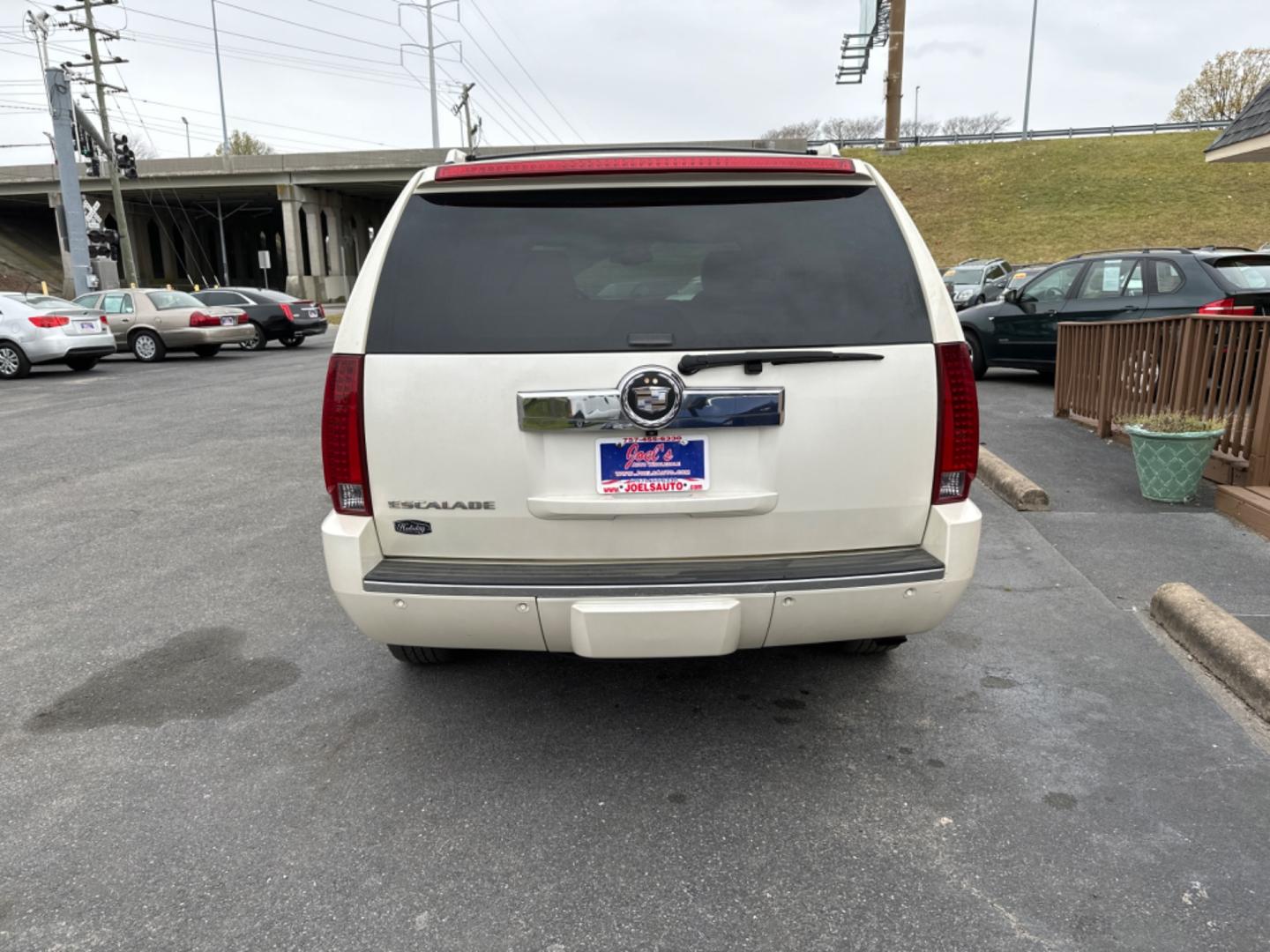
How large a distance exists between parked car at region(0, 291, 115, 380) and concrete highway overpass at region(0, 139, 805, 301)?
2867 centimetres

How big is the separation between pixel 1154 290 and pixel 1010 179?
4965 centimetres

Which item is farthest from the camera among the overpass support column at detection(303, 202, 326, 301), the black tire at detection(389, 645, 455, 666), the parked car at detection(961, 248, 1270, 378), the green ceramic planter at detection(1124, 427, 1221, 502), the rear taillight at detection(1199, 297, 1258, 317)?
the overpass support column at detection(303, 202, 326, 301)

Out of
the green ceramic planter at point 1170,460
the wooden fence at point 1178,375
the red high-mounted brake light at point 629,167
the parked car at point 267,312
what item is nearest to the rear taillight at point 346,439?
the red high-mounted brake light at point 629,167

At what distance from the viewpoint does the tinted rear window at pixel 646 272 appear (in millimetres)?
2709

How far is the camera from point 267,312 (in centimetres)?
2131

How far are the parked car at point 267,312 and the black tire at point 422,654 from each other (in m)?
19.2

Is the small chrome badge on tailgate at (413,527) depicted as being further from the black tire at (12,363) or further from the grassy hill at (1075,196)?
the grassy hill at (1075,196)

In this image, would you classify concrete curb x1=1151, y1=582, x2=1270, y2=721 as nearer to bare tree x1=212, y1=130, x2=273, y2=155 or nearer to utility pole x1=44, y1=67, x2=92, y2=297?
utility pole x1=44, y1=67, x2=92, y2=297

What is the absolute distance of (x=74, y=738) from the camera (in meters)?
3.27

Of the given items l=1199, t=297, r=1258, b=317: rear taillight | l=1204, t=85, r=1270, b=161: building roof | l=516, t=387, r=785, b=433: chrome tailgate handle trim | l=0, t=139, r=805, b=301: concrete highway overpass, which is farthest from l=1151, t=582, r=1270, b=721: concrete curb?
l=0, t=139, r=805, b=301: concrete highway overpass

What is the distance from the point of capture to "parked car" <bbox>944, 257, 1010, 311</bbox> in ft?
71.1

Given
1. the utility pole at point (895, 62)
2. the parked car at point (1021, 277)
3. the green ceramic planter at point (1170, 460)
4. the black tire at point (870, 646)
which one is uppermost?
the utility pole at point (895, 62)

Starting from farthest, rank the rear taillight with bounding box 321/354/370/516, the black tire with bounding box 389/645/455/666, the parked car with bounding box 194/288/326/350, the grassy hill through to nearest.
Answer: the grassy hill < the parked car with bounding box 194/288/326/350 < the black tire with bounding box 389/645/455/666 < the rear taillight with bounding box 321/354/370/516

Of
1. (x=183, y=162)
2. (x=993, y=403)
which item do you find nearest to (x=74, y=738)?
(x=993, y=403)
